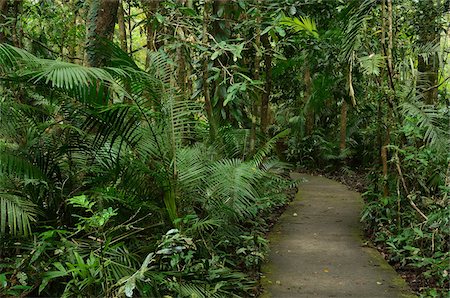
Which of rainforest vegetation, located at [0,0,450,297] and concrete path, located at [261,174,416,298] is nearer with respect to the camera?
rainforest vegetation, located at [0,0,450,297]

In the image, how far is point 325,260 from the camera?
4.74 metres

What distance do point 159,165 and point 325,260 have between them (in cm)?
197

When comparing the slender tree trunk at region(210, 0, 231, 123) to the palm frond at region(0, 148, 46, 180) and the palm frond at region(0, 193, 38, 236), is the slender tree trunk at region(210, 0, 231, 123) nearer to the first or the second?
the palm frond at region(0, 148, 46, 180)

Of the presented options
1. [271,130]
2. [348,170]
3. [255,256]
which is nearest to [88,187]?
A: [255,256]

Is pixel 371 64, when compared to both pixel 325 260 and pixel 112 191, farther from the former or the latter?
pixel 112 191

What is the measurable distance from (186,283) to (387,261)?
7.44 feet

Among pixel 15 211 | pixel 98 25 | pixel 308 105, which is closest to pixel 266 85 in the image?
pixel 98 25

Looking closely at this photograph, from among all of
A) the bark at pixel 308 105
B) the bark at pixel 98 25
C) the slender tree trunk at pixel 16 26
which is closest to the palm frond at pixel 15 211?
the bark at pixel 98 25

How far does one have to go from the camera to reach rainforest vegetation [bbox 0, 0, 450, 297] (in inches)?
133

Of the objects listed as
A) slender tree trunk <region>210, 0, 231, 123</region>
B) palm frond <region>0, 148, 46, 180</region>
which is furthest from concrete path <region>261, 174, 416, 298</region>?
palm frond <region>0, 148, 46, 180</region>

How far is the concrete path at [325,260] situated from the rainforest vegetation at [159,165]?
0.19m

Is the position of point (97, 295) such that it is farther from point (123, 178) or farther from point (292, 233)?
point (292, 233)

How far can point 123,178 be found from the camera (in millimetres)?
4098

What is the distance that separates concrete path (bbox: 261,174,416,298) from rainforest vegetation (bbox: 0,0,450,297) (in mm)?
194
